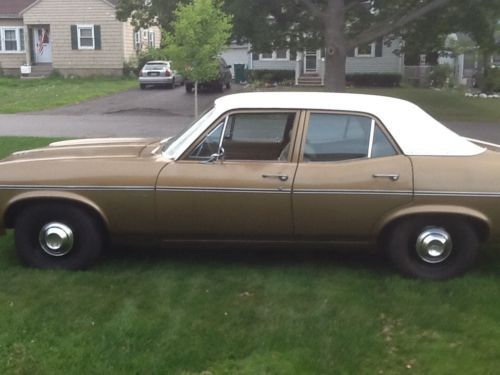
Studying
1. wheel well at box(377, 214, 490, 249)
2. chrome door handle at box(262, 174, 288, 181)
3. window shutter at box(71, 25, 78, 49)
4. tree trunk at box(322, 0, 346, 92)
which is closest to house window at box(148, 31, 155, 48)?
window shutter at box(71, 25, 78, 49)

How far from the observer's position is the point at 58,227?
5.48m

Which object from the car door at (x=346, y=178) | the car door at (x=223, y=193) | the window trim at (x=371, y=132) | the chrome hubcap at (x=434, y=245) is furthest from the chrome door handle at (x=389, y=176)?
the car door at (x=223, y=193)

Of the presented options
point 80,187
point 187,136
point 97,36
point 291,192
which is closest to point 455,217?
point 291,192

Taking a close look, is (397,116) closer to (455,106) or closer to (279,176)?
(279,176)

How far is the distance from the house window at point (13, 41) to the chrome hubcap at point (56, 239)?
36.8 m

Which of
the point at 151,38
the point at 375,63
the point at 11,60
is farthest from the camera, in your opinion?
the point at 151,38

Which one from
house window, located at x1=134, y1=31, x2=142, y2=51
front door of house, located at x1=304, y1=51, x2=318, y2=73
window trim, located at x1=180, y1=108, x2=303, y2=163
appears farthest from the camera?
house window, located at x1=134, y1=31, x2=142, y2=51

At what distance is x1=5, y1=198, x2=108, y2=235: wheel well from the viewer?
17.9 ft

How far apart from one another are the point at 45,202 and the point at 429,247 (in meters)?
2.99

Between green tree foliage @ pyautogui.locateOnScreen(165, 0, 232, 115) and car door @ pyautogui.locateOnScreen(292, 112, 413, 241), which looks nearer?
car door @ pyautogui.locateOnScreen(292, 112, 413, 241)

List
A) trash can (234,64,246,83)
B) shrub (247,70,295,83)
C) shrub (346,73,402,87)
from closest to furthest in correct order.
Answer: shrub (346,73,402,87) → shrub (247,70,295,83) → trash can (234,64,246,83)

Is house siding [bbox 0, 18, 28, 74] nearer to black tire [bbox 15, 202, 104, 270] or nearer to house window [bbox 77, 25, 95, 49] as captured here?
Result: house window [bbox 77, 25, 95, 49]

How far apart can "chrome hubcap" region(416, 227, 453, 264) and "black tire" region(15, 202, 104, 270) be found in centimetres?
250

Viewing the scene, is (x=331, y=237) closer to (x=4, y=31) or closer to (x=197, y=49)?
(x=197, y=49)
